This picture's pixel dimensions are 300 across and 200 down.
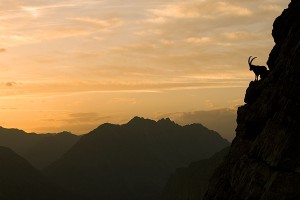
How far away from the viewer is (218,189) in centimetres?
4859

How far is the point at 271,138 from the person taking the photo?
3719 centimetres

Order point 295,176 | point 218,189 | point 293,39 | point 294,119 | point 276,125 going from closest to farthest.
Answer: point 295,176 < point 294,119 < point 276,125 < point 293,39 < point 218,189

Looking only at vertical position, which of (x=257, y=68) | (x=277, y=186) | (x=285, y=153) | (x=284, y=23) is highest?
(x=284, y=23)

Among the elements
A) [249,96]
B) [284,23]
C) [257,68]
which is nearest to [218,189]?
[249,96]

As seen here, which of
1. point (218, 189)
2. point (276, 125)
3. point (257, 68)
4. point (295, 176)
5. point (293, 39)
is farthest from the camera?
point (257, 68)

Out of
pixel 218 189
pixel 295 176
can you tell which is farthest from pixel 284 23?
pixel 295 176

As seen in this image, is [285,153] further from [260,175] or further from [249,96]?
[249,96]

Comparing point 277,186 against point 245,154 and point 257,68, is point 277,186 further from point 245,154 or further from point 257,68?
point 257,68

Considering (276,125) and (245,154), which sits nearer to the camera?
(276,125)

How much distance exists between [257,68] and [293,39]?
423 inches

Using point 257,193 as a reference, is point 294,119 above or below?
above

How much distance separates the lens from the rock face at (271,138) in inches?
1293

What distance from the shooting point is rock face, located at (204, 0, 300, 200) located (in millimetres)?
32844

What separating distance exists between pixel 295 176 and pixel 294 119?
17.7 ft
